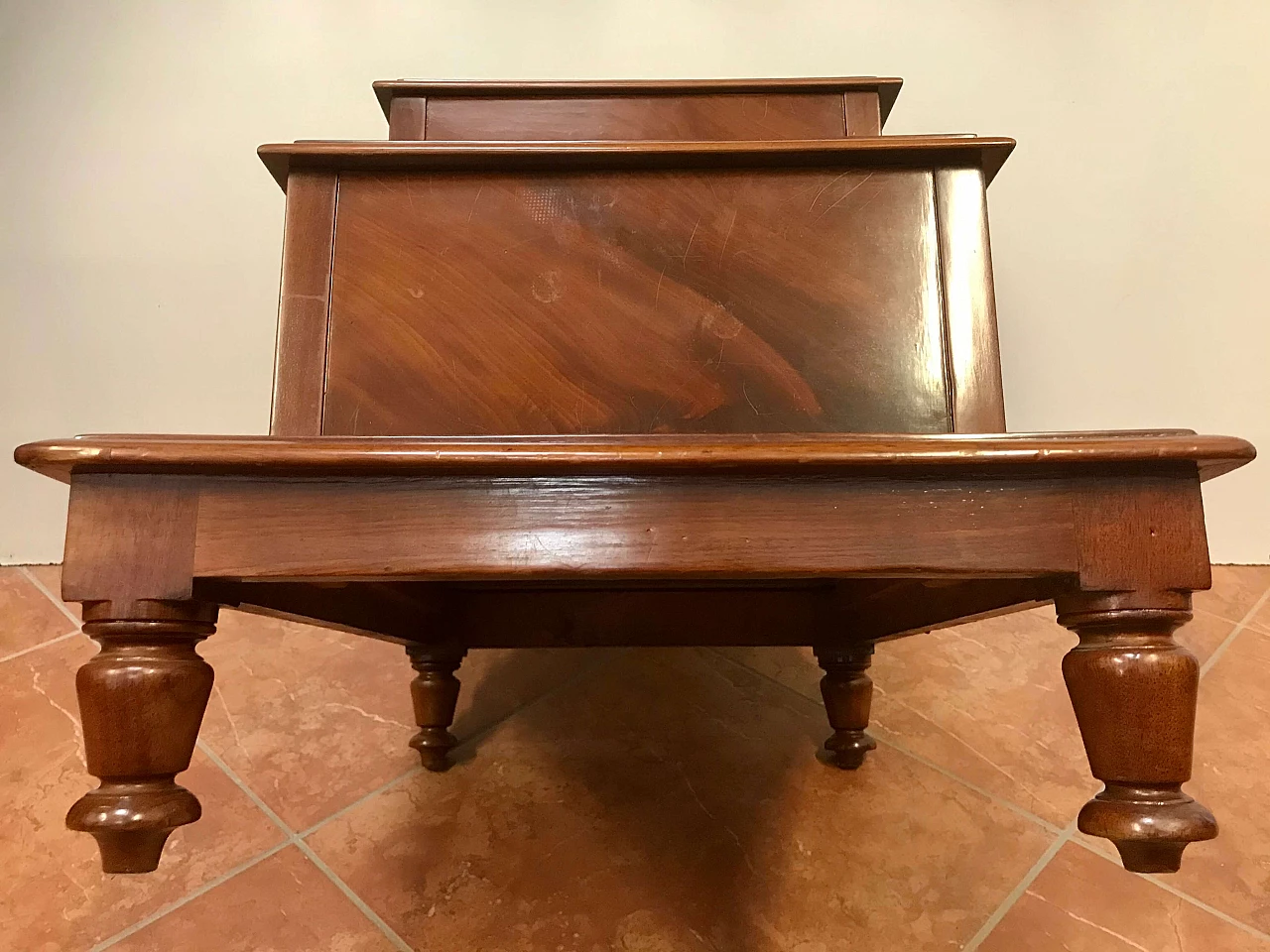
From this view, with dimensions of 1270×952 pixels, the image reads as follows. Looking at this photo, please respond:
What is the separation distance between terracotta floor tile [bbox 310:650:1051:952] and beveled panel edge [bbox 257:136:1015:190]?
0.66m

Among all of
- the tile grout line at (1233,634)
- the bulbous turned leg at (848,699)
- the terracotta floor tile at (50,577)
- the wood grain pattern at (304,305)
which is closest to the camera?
the wood grain pattern at (304,305)

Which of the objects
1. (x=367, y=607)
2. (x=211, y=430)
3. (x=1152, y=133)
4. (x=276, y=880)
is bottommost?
(x=276, y=880)

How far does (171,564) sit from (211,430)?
Answer: 3.25ft

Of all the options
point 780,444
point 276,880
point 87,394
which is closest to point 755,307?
point 780,444

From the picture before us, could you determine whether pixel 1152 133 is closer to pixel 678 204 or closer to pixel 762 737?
pixel 678 204

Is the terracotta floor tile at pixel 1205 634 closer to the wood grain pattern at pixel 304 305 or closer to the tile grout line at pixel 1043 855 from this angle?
the tile grout line at pixel 1043 855

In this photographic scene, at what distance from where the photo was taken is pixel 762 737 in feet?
3.03

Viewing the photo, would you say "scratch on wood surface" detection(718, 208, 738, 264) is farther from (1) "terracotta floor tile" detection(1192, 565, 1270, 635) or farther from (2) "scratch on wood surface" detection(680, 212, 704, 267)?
(1) "terracotta floor tile" detection(1192, 565, 1270, 635)

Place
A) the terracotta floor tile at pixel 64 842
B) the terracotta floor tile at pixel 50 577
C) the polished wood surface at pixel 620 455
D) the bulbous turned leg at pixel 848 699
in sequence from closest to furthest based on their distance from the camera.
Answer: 1. the polished wood surface at pixel 620 455
2. the terracotta floor tile at pixel 64 842
3. the bulbous turned leg at pixel 848 699
4. the terracotta floor tile at pixel 50 577

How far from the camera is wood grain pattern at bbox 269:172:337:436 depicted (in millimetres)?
639

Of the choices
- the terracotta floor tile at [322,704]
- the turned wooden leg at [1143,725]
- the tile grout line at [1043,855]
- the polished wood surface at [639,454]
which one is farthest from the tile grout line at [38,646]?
the turned wooden leg at [1143,725]

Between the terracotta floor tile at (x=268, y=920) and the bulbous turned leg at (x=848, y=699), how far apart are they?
0.53 m

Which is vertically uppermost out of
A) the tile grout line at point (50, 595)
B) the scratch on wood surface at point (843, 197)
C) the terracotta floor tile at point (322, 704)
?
the scratch on wood surface at point (843, 197)

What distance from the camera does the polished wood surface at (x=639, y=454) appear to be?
36 centimetres
